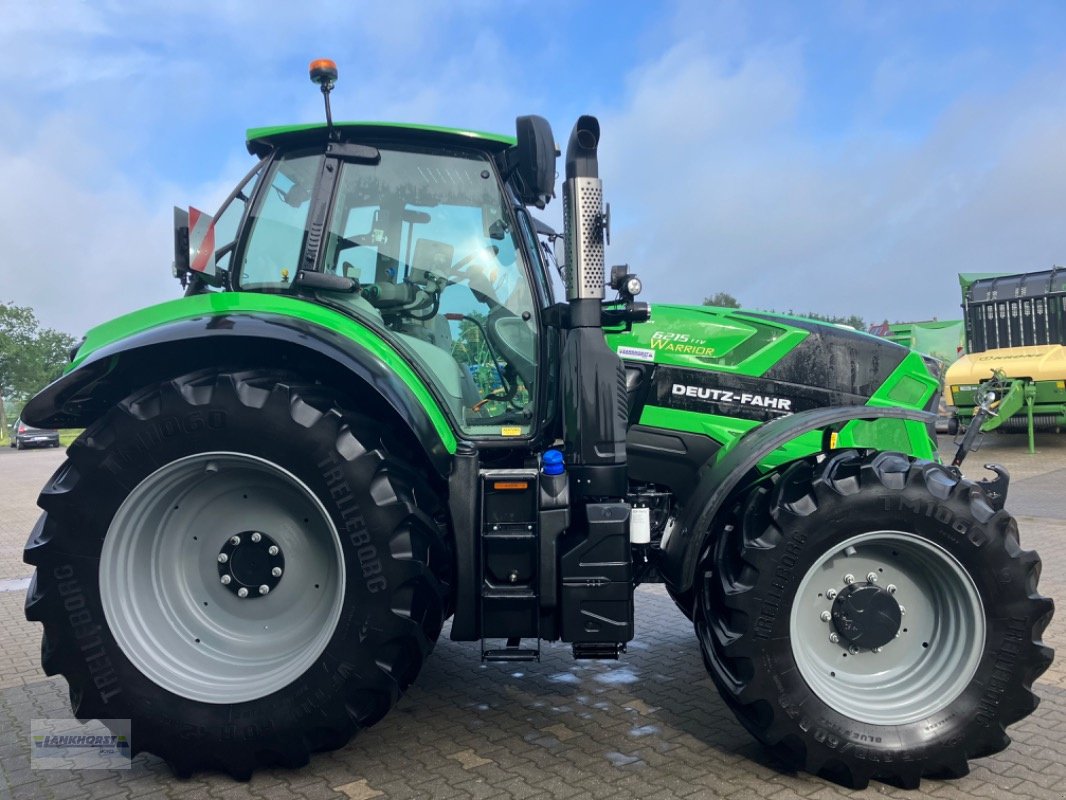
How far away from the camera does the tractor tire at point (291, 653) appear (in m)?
2.94

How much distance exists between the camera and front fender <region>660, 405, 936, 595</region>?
3.05m

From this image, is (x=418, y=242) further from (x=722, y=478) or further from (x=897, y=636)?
(x=897, y=636)

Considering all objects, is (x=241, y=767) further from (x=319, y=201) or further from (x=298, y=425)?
(x=319, y=201)

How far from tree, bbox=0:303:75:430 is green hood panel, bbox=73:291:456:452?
5416 centimetres

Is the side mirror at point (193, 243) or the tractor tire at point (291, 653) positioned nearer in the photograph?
the tractor tire at point (291, 653)

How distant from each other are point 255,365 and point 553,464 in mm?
1214

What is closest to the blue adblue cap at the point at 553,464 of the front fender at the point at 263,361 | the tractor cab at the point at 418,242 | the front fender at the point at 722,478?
the tractor cab at the point at 418,242

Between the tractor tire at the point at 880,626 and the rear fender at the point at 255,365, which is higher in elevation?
the rear fender at the point at 255,365

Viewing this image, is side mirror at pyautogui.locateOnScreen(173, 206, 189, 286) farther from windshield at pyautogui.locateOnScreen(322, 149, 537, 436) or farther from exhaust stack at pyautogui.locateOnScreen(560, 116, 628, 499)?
exhaust stack at pyautogui.locateOnScreen(560, 116, 628, 499)

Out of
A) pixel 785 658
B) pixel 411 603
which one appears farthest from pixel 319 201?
pixel 785 658

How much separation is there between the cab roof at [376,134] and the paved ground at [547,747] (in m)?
2.45

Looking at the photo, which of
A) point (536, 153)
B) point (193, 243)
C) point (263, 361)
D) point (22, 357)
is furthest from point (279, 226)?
point (22, 357)

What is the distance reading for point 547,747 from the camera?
10.6ft

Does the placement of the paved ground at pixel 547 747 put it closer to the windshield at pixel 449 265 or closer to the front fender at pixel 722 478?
the front fender at pixel 722 478
